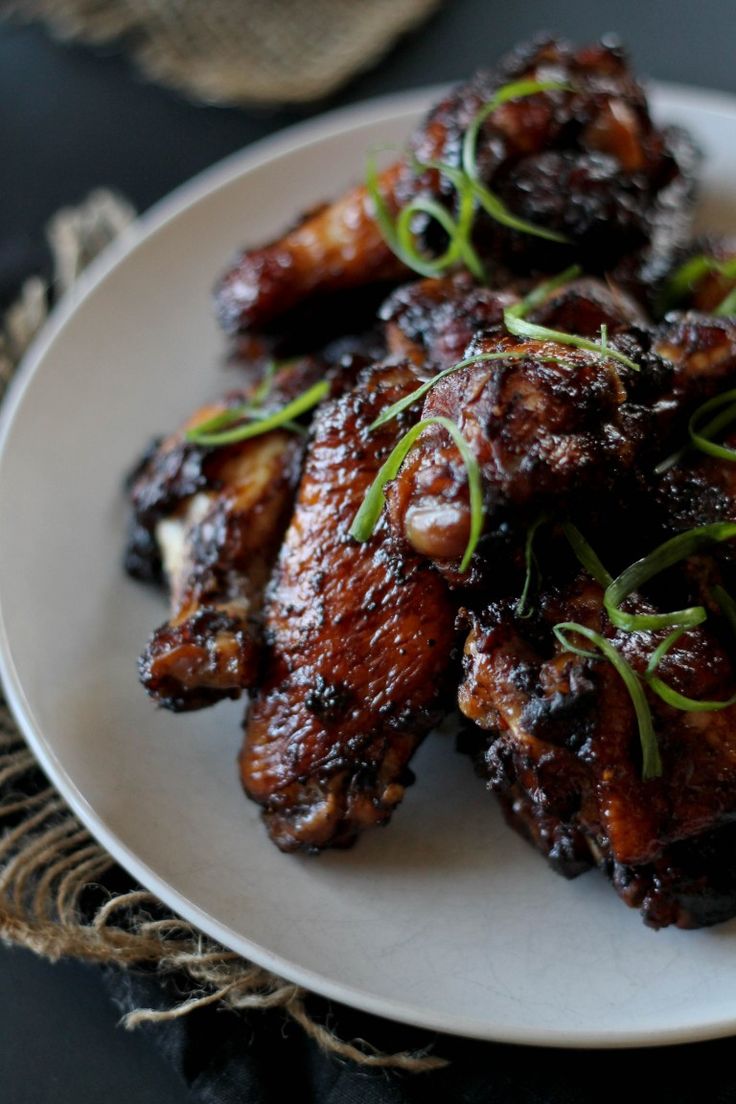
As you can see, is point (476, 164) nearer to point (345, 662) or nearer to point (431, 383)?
point (431, 383)

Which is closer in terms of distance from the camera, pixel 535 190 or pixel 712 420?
pixel 712 420

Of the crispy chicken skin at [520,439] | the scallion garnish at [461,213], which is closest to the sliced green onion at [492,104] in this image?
the scallion garnish at [461,213]

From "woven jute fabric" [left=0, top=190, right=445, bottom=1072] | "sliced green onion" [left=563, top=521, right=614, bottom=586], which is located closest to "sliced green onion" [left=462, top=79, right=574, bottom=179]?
"sliced green onion" [left=563, top=521, right=614, bottom=586]

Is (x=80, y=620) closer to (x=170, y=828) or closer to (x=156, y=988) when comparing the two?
(x=170, y=828)

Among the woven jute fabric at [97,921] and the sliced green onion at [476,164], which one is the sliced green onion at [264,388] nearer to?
the sliced green onion at [476,164]

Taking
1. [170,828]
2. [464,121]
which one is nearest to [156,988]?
[170,828]

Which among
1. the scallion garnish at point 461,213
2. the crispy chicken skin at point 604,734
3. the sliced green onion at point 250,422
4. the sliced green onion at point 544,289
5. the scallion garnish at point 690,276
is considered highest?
the scallion garnish at point 461,213

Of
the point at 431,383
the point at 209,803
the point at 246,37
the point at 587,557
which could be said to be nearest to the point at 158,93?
the point at 246,37
